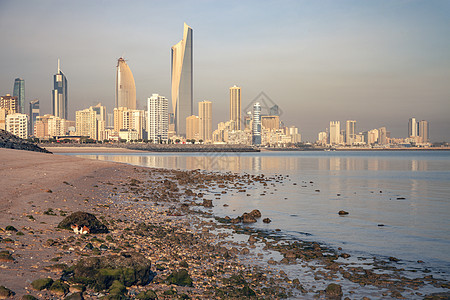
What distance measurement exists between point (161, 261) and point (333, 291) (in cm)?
548

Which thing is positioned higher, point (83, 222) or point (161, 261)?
point (83, 222)

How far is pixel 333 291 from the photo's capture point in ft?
34.9

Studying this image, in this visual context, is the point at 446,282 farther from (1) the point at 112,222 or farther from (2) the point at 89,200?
(2) the point at 89,200

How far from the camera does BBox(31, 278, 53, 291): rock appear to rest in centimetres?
828

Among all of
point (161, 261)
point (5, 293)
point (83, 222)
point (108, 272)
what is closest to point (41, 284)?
point (5, 293)

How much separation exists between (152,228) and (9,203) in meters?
6.88

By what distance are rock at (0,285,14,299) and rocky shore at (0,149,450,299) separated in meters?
0.02

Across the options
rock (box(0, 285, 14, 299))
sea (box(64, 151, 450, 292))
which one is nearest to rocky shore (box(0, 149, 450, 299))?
rock (box(0, 285, 14, 299))

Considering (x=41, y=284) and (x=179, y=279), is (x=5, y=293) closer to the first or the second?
(x=41, y=284)

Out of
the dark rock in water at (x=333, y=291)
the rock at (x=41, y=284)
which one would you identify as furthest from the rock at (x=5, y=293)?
the dark rock in water at (x=333, y=291)

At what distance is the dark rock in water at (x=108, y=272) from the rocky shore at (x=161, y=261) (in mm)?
Answer: 24

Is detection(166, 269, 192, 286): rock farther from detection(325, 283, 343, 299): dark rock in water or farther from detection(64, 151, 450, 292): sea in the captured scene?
detection(64, 151, 450, 292): sea

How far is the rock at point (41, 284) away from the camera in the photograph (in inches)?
326

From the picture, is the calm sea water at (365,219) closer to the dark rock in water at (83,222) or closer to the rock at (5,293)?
the dark rock in water at (83,222)
